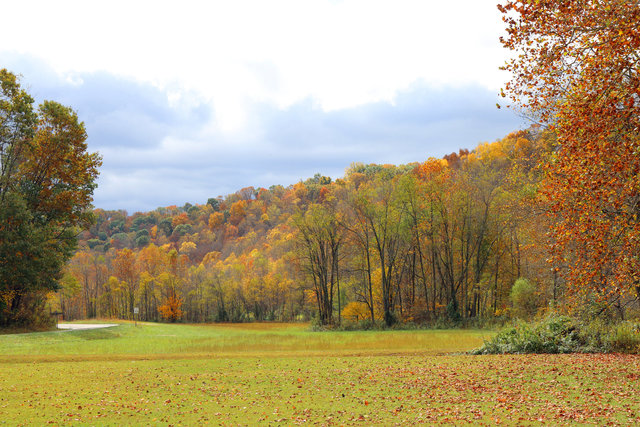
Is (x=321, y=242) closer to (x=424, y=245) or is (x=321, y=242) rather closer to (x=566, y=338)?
(x=424, y=245)

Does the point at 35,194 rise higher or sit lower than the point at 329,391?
higher

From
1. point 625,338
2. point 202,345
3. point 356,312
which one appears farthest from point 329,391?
point 356,312

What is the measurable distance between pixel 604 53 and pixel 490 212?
107 feet

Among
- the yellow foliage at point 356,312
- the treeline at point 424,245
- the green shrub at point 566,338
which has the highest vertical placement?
the treeline at point 424,245

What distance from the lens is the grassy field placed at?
9.19 meters

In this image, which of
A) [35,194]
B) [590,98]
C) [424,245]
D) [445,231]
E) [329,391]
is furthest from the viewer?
[424,245]

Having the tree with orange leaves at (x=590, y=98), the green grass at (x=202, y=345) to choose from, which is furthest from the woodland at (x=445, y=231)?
the green grass at (x=202, y=345)

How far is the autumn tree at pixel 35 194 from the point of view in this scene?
3120 centimetres

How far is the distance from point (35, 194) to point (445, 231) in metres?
32.6

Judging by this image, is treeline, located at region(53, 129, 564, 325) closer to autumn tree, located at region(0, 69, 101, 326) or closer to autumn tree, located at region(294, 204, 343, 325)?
autumn tree, located at region(294, 204, 343, 325)

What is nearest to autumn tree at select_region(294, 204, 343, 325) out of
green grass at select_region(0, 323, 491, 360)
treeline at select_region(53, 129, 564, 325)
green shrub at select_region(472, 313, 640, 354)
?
treeline at select_region(53, 129, 564, 325)

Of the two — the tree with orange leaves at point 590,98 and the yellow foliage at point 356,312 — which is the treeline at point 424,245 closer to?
the yellow foliage at point 356,312

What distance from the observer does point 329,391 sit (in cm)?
1167

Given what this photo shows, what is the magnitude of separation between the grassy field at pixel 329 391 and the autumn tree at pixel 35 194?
15888mm
